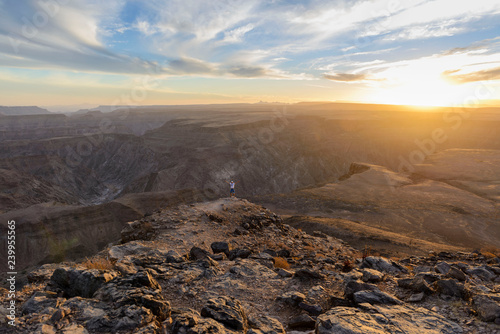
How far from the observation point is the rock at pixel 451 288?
18.8ft

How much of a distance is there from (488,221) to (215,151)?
5499 cm

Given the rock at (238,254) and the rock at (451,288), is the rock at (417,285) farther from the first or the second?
the rock at (238,254)

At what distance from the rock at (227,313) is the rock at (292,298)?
4.06 ft

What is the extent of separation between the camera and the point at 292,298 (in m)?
5.93

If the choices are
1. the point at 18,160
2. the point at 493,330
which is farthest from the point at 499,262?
the point at 18,160

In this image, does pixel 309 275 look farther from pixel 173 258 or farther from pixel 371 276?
pixel 173 258

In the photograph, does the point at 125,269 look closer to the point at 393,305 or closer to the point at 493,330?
the point at 393,305

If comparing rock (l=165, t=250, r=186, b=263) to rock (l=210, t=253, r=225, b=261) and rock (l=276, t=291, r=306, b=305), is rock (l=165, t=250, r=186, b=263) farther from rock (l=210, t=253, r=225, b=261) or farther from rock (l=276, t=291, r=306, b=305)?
rock (l=276, t=291, r=306, b=305)

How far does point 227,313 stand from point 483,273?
7.37 metres

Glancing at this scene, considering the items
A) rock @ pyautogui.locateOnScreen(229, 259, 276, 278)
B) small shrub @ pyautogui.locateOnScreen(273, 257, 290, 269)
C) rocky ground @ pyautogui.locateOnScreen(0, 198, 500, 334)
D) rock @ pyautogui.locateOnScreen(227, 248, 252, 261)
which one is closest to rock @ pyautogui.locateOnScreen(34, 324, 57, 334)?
rocky ground @ pyautogui.locateOnScreen(0, 198, 500, 334)

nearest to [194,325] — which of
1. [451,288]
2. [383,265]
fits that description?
[451,288]

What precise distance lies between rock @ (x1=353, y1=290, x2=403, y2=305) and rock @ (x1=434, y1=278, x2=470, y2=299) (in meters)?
1.08

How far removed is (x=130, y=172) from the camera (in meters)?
77.8

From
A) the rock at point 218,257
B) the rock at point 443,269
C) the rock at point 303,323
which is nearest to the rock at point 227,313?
the rock at point 303,323
